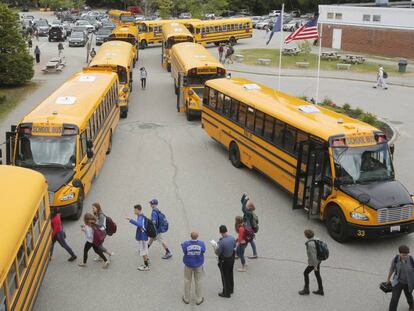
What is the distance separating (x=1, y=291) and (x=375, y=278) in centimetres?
731

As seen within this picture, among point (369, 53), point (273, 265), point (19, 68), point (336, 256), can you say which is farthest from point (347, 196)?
point (369, 53)

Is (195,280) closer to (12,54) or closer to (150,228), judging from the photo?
(150,228)

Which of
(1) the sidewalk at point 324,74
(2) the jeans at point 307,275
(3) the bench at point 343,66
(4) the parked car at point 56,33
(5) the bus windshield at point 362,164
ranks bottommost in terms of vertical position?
(2) the jeans at point 307,275

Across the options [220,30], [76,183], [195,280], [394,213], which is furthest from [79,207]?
[220,30]

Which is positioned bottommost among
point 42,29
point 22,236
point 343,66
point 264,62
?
point 343,66

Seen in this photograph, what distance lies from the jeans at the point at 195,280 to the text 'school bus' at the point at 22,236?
2556 mm

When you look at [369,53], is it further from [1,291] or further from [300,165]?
[1,291]

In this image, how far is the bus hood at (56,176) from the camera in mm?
13047

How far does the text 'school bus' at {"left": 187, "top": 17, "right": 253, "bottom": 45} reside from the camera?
46.6 m

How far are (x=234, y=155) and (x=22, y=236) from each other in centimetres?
1078

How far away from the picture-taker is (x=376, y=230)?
1195 centimetres

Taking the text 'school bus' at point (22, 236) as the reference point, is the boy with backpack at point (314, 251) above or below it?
below

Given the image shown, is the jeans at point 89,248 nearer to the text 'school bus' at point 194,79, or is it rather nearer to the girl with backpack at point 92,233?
the girl with backpack at point 92,233

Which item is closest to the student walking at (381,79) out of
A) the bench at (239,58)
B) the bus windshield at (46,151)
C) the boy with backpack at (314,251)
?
the bench at (239,58)
